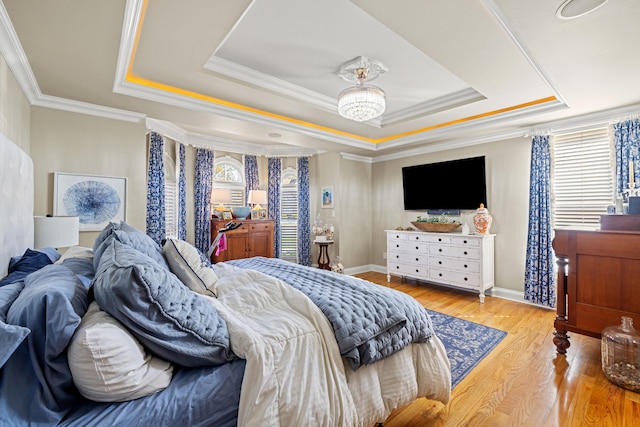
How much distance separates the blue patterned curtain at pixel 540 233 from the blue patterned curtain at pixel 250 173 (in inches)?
182

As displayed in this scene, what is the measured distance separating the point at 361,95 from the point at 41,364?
285 cm

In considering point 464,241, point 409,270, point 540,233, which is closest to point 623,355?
point 540,233

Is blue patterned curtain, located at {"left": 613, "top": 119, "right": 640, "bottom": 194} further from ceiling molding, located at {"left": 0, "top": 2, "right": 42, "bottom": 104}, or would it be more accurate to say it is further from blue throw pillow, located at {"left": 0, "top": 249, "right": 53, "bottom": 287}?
ceiling molding, located at {"left": 0, "top": 2, "right": 42, "bottom": 104}

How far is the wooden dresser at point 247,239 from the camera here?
512cm

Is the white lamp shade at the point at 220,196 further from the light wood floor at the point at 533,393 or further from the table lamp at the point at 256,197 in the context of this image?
the light wood floor at the point at 533,393

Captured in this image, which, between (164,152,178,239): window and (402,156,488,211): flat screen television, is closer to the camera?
(402,156,488,211): flat screen television

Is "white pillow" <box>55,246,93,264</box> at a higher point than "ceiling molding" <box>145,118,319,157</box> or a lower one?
lower

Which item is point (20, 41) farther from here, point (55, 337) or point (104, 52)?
point (55, 337)

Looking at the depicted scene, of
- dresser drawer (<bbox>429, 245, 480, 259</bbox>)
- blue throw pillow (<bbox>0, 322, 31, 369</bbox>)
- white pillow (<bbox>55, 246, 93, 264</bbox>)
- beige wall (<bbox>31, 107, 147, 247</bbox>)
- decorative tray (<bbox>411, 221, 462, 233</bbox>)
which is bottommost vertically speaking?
dresser drawer (<bbox>429, 245, 480, 259</bbox>)

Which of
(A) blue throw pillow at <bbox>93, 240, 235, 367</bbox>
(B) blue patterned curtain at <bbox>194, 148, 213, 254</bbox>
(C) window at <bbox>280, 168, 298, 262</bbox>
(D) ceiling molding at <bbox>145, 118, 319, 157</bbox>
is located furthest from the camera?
(C) window at <bbox>280, 168, 298, 262</bbox>

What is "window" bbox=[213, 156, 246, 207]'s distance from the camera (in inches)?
224

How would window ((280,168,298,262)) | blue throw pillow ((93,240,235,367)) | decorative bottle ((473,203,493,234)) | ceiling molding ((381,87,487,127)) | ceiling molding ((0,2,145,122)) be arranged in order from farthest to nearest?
window ((280,168,298,262))
decorative bottle ((473,203,493,234))
ceiling molding ((381,87,487,127))
ceiling molding ((0,2,145,122))
blue throw pillow ((93,240,235,367))

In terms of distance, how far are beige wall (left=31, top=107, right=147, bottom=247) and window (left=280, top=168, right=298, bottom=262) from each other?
288 cm

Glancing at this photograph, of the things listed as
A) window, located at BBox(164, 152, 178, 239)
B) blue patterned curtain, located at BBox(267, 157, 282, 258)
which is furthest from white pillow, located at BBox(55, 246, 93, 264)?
blue patterned curtain, located at BBox(267, 157, 282, 258)
